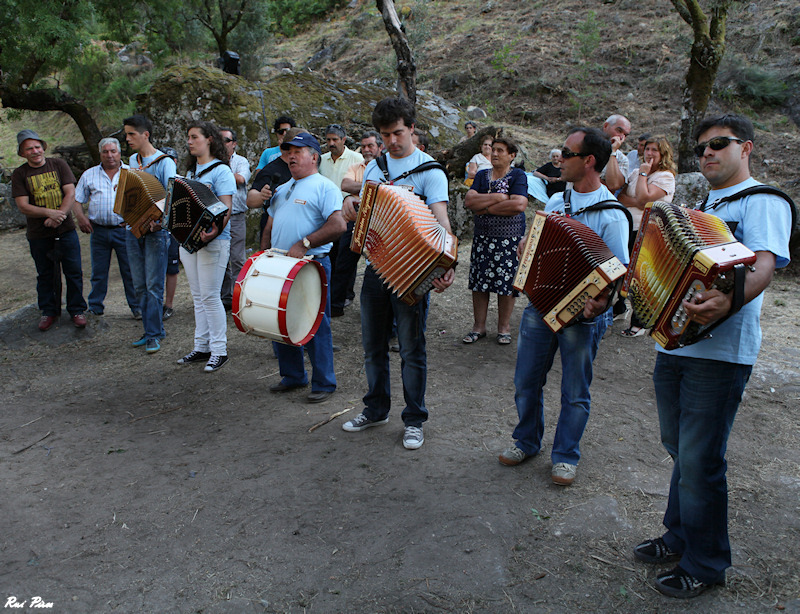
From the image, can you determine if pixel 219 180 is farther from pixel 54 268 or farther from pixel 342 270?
pixel 54 268

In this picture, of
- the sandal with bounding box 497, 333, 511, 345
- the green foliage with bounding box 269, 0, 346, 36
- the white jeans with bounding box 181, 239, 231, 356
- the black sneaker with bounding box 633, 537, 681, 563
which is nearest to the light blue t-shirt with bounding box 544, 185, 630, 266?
the black sneaker with bounding box 633, 537, 681, 563

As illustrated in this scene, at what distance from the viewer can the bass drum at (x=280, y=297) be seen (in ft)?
14.5

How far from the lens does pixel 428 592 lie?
2.89m

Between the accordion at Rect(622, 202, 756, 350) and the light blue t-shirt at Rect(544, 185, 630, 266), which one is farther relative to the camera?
the light blue t-shirt at Rect(544, 185, 630, 266)

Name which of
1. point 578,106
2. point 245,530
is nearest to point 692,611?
point 245,530

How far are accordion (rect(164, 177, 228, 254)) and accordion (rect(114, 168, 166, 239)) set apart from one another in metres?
0.52

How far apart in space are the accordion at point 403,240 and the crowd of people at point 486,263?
15 cm

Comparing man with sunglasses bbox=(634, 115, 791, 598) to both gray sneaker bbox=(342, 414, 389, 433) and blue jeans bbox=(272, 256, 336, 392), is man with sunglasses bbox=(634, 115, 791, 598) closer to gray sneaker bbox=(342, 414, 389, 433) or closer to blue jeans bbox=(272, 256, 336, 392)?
gray sneaker bbox=(342, 414, 389, 433)

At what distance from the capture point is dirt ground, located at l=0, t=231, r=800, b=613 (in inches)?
115

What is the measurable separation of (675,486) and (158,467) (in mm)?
3273

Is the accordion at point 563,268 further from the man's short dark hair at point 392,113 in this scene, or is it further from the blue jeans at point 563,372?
the man's short dark hair at point 392,113

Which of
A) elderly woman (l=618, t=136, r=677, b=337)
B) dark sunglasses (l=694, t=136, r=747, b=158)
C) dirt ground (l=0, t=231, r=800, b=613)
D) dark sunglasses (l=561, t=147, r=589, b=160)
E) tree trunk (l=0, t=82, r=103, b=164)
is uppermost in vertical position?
tree trunk (l=0, t=82, r=103, b=164)

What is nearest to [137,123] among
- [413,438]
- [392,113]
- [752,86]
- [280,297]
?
[280,297]

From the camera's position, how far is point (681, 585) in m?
2.82
